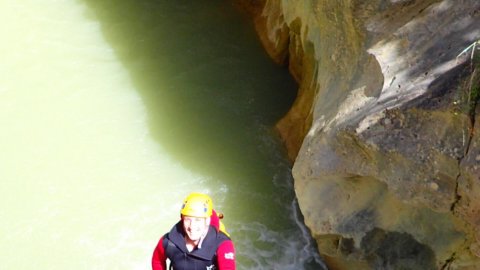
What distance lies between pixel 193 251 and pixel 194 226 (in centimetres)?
22

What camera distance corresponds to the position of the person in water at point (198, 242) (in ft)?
14.4

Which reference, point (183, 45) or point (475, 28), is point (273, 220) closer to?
point (475, 28)

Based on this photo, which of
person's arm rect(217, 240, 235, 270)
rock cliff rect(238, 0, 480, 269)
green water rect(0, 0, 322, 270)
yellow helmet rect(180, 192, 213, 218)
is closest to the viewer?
yellow helmet rect(180, 192, 213, 218)

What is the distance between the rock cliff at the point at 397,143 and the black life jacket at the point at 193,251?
1.50 metres

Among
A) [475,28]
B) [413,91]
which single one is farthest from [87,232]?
[475,28]

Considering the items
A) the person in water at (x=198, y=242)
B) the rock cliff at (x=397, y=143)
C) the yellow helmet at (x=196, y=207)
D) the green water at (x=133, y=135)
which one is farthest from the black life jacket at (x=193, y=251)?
the green water at (x=133, y=135)

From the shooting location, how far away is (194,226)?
438 centimetres

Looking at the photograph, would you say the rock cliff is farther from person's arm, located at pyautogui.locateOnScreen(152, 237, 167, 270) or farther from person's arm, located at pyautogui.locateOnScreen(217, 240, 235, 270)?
person's arm, located at pyautogui.locateOnScreen(152, 237, 167, 270)

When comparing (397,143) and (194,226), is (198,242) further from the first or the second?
(397,143)

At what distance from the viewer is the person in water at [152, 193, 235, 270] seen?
4.39 meters

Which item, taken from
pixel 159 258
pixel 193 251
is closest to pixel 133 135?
pixel 159 258

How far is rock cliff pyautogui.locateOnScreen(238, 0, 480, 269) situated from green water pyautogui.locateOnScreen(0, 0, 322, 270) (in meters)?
1.25

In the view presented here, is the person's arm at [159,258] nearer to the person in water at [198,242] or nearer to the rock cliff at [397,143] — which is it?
the person in water at [198,242]

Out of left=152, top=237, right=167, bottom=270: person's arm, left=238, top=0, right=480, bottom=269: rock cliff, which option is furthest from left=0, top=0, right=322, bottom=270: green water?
left=152, top=237, right=167, bottom=270: person's arm
